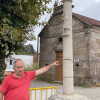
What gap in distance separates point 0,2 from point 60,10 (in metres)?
5.86

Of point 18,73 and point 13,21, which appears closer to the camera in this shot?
point 18,73

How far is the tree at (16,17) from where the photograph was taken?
20.0 feet

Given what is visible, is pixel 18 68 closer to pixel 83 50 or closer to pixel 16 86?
pixel 16 86

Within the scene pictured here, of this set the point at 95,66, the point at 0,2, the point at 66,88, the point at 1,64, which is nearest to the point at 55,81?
the point at 95,66

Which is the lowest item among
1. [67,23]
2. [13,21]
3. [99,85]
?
[99,85]

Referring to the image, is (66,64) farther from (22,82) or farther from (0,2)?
(0,2)

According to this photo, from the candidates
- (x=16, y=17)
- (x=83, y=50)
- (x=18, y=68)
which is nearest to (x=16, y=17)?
(x=16, y=17)

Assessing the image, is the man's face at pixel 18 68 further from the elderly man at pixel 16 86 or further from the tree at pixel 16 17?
the tree at pixel 16 17

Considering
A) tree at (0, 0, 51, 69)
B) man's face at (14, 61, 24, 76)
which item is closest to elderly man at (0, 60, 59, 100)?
man's face at (14, 61, 24, 76)

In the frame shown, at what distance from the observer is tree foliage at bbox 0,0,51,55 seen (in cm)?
609

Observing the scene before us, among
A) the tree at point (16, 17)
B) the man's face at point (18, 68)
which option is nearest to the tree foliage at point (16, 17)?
the tree at point (16, 17)

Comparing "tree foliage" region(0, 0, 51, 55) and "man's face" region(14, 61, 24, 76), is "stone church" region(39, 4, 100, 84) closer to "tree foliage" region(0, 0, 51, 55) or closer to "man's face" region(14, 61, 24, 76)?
"tree foliage" region(0, 0, 51, 55)

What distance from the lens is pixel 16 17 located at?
705cm

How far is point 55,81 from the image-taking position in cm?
1185
